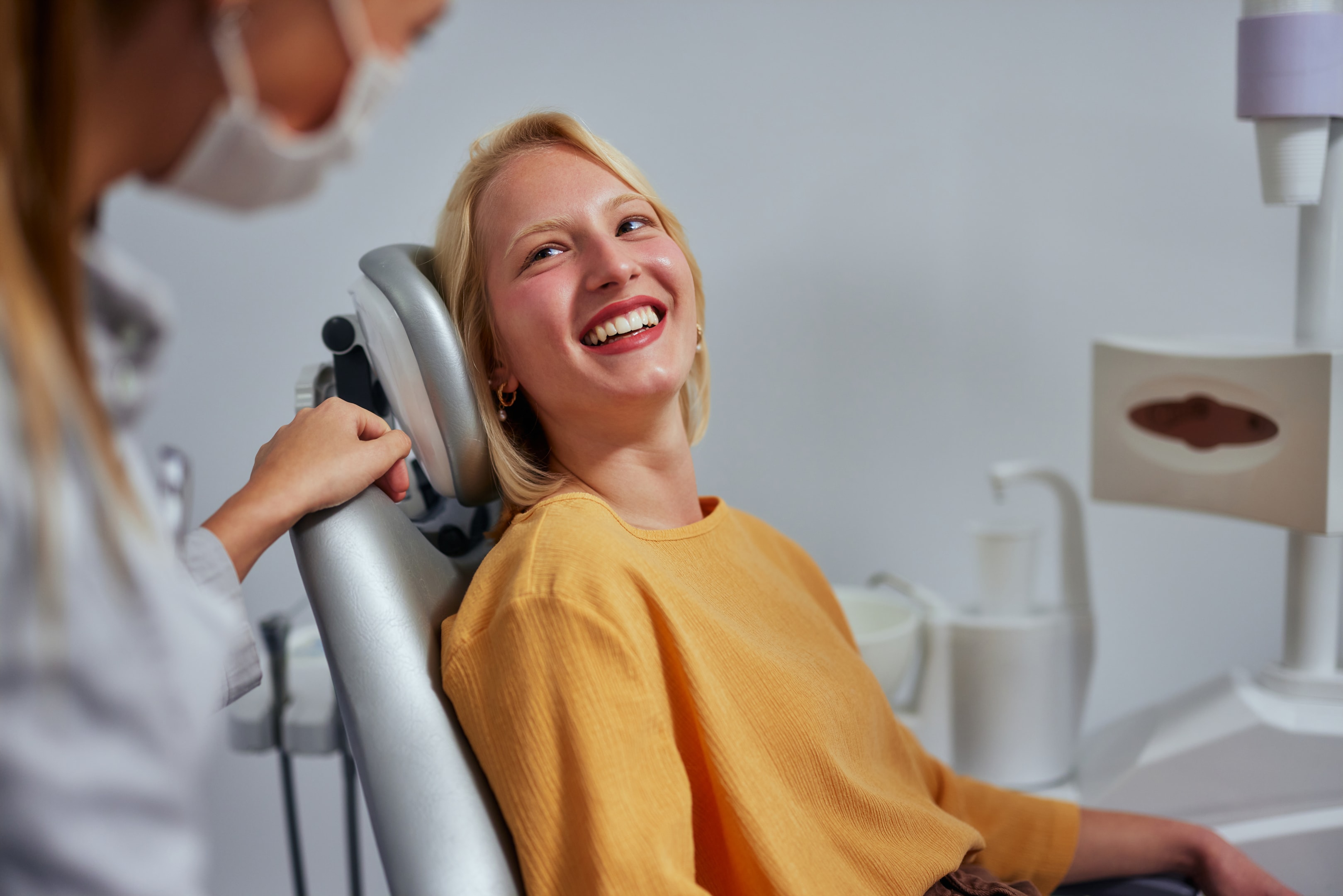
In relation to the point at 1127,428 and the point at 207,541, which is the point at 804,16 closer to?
the point at 1127,428

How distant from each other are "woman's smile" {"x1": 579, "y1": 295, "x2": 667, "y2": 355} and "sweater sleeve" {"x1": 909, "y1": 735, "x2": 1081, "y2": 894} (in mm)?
563

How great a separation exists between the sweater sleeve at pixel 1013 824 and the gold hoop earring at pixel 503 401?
587mm

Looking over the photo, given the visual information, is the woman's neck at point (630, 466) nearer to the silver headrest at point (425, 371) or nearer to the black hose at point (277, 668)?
the silver headrest at point (425, 371)

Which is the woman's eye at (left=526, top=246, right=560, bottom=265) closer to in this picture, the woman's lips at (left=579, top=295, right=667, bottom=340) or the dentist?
the woman's lips at (left=579, top=295, right=667, bottom=340)

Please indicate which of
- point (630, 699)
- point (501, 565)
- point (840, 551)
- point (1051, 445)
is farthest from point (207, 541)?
point (1051, 445)

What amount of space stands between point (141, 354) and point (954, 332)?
5.72 feet

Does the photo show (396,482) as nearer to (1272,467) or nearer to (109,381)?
(109,381)

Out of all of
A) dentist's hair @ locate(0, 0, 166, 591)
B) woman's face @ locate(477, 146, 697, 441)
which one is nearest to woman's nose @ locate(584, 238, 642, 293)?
woman's face @ locate(477, 146, 697, 441)

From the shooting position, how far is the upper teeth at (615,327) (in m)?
1.03

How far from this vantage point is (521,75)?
1.86 meters

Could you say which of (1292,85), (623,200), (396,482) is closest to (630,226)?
(623,200)

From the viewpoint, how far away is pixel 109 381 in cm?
47

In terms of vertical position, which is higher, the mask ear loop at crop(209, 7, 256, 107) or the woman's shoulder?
the mask ear loop at crop(209, 7, 256, 107)

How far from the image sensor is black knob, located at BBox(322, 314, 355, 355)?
1.00 meters
